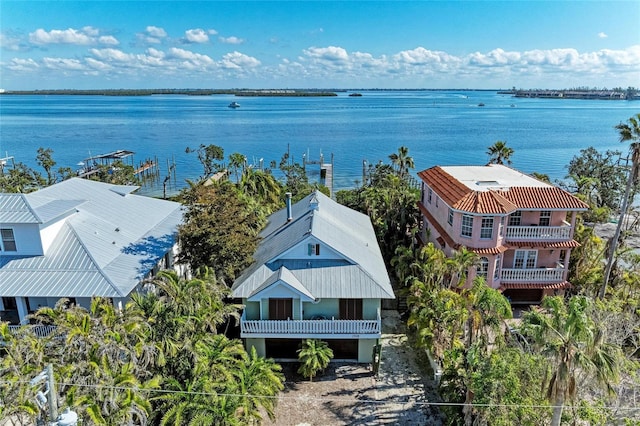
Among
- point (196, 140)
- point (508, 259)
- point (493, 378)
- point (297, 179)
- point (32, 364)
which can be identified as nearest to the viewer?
point (32, 364)

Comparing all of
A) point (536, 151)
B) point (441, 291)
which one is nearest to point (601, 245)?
point (441, 291)

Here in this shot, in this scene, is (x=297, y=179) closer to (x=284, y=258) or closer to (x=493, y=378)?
(x=284, y=258)

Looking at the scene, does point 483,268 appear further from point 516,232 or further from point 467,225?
point 516,232

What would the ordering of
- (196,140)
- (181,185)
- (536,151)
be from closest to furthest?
(181,185) < (536,151) < (196,140)

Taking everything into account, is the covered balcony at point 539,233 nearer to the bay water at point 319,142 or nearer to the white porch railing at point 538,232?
the white porch railing at point 538,232

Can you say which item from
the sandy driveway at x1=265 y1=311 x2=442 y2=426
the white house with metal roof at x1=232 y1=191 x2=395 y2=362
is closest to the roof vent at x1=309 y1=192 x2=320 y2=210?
the white house with metal roof at x1=232 y1=191 x2=395 y2=362

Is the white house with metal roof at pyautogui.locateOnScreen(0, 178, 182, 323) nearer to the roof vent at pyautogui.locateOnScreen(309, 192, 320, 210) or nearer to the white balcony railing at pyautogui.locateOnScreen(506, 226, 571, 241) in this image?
the roof vent at pyautogui.locateOnScreen(309, 192, 320, 210)
